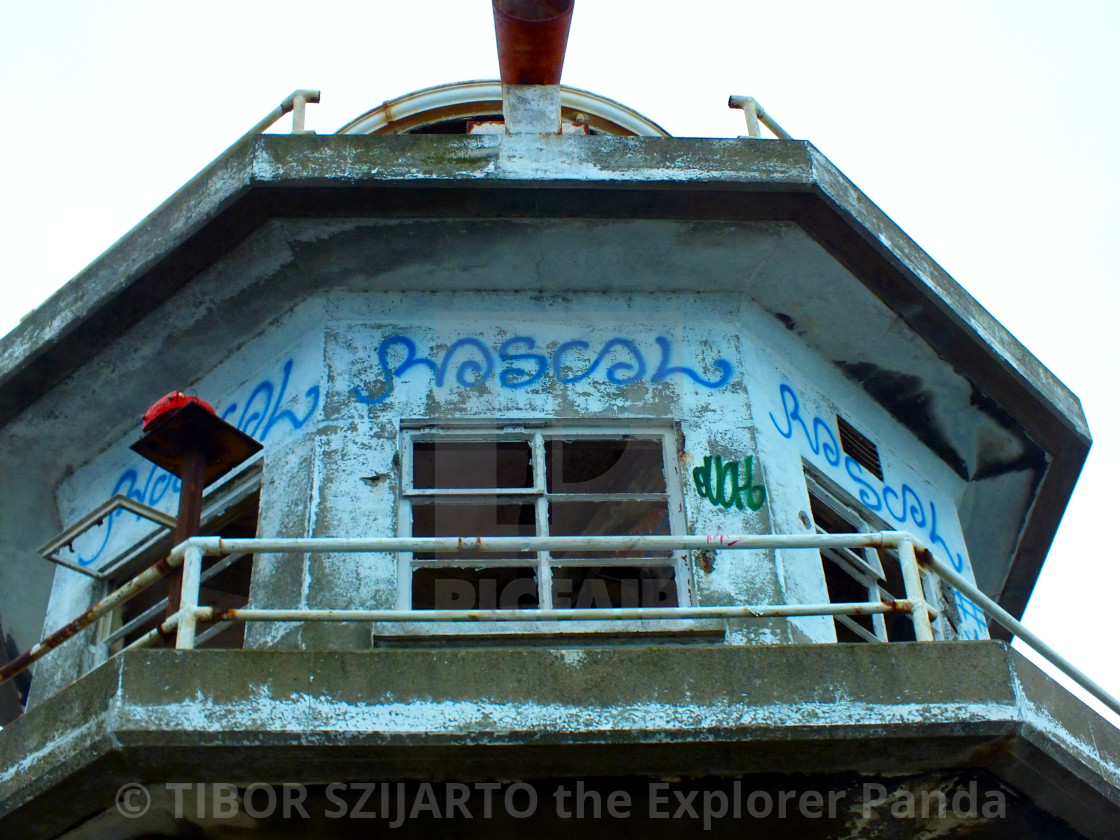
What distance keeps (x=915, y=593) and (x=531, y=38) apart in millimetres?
4003

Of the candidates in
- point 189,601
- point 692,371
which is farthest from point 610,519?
point 189,601

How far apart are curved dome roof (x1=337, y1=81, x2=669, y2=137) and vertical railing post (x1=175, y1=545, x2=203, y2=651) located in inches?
173

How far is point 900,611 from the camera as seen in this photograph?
237 inches

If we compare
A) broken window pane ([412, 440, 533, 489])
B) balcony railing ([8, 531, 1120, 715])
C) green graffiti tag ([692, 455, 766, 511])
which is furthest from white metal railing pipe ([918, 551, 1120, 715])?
broken window pane ([412, 440, 533, 489])

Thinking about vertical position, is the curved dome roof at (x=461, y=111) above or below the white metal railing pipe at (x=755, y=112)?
above

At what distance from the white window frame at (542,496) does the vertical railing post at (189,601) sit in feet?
4.08

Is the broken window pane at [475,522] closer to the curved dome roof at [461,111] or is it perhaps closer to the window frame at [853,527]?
the window frame at [853,527]

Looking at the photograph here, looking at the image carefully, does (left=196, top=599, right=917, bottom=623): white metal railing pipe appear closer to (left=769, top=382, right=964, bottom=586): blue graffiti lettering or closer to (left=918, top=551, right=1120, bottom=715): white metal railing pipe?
(left=918, top=551, right=1120, bottom=715): white metal railing pipe

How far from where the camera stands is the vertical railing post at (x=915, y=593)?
5.95 m

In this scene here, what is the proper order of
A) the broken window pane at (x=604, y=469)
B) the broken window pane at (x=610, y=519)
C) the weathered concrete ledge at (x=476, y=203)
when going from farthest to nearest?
the broken window pane at (x=610, y=519)
the broken window pane at (x=604, y=469)
the weathered concrete ledge at (x=476, y=203)

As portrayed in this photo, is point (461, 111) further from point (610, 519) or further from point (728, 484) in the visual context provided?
point (728, 484)

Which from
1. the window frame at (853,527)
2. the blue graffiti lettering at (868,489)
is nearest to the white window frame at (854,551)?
the window frame at (853,527)

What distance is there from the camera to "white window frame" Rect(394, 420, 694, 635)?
271 inches

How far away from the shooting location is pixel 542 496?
7324 millimetres
